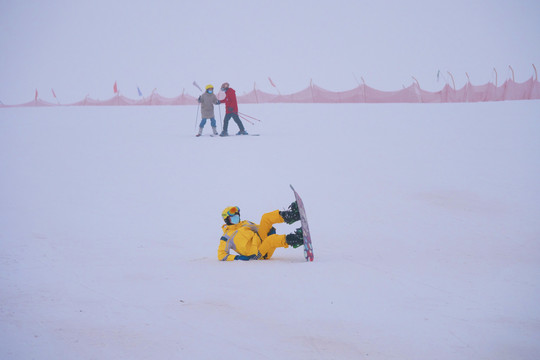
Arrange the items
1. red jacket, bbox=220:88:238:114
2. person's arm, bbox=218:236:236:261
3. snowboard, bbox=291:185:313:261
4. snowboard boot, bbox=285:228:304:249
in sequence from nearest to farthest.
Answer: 1. snowboard, bbox=291:185:313:261
2. snowboard boot, bbox=285:228:304:249
3. person's arm, bbox=218:236:236:261
4. red jacket, bbox=220:88:238:114

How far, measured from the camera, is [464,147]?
540 inches

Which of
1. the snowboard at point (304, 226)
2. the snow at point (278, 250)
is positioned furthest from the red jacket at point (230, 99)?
the snowboard at point (304, 226)

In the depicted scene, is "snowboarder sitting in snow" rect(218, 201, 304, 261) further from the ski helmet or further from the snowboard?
the snowboard

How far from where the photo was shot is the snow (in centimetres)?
366

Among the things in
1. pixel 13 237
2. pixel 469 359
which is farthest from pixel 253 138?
pixel 469 359

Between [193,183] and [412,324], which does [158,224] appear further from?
[412,324]

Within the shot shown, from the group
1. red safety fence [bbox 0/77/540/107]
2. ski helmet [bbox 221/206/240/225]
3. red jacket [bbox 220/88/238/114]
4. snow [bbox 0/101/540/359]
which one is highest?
red safety fence [bbox 0/77/540/107]

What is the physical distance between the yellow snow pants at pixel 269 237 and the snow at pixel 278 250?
10.3 inches

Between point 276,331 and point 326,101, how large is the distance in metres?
20.1

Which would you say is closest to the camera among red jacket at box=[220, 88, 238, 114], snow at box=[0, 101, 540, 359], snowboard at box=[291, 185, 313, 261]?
snow at box=[0, 101, 540, 359]

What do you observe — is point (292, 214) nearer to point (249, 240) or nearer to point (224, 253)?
point (249, 240)

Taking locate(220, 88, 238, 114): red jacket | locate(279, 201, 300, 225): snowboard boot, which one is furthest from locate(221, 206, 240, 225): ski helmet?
locate(220, 88, 238, 114): red jacket

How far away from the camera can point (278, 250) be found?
23.1 feet

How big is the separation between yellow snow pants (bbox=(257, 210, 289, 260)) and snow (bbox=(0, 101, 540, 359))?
0.26 metres
